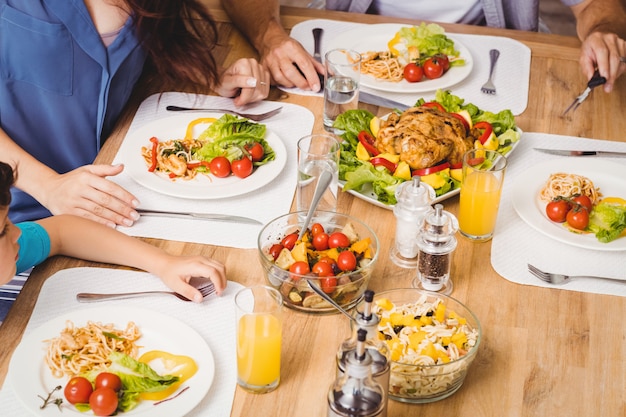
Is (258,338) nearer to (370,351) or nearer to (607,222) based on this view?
(370,351)

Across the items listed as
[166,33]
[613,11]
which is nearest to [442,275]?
[166,33]

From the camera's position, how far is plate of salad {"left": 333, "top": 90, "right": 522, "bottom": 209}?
1744 mm

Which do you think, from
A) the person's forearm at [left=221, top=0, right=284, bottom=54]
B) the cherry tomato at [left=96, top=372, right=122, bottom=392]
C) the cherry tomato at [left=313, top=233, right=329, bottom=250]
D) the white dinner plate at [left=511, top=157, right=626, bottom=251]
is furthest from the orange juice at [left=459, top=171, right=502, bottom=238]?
the person's forearm at [left=221, top=0, right=284, bottom=54]

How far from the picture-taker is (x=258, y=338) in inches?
49.4

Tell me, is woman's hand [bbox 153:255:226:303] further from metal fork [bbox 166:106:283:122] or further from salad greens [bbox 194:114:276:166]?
metal fork [bbox 166:106:283:122]

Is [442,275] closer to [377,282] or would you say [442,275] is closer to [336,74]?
[377,282]

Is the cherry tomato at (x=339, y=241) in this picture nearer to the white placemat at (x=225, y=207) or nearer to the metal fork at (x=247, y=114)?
the white placemat at (x=225, y=207)

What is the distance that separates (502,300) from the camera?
152cm

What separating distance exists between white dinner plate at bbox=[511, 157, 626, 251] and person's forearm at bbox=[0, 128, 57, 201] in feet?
3.49

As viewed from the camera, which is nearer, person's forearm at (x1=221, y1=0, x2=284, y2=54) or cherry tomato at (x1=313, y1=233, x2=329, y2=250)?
cherry tomato at (x1=313, y1=233, x2=329, y2=250)

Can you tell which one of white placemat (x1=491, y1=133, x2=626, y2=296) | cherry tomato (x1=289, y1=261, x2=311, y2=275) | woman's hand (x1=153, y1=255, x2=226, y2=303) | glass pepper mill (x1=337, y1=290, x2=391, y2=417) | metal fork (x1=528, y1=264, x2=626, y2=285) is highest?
glass pepper mill (x1=337, y1=290, x2=391, y2=417)

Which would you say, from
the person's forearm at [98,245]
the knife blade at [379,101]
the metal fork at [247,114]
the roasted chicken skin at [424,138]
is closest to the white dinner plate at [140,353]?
the person's forearm at [98,245]

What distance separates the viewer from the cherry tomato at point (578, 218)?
1.66m

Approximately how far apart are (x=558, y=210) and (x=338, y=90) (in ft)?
2.01
